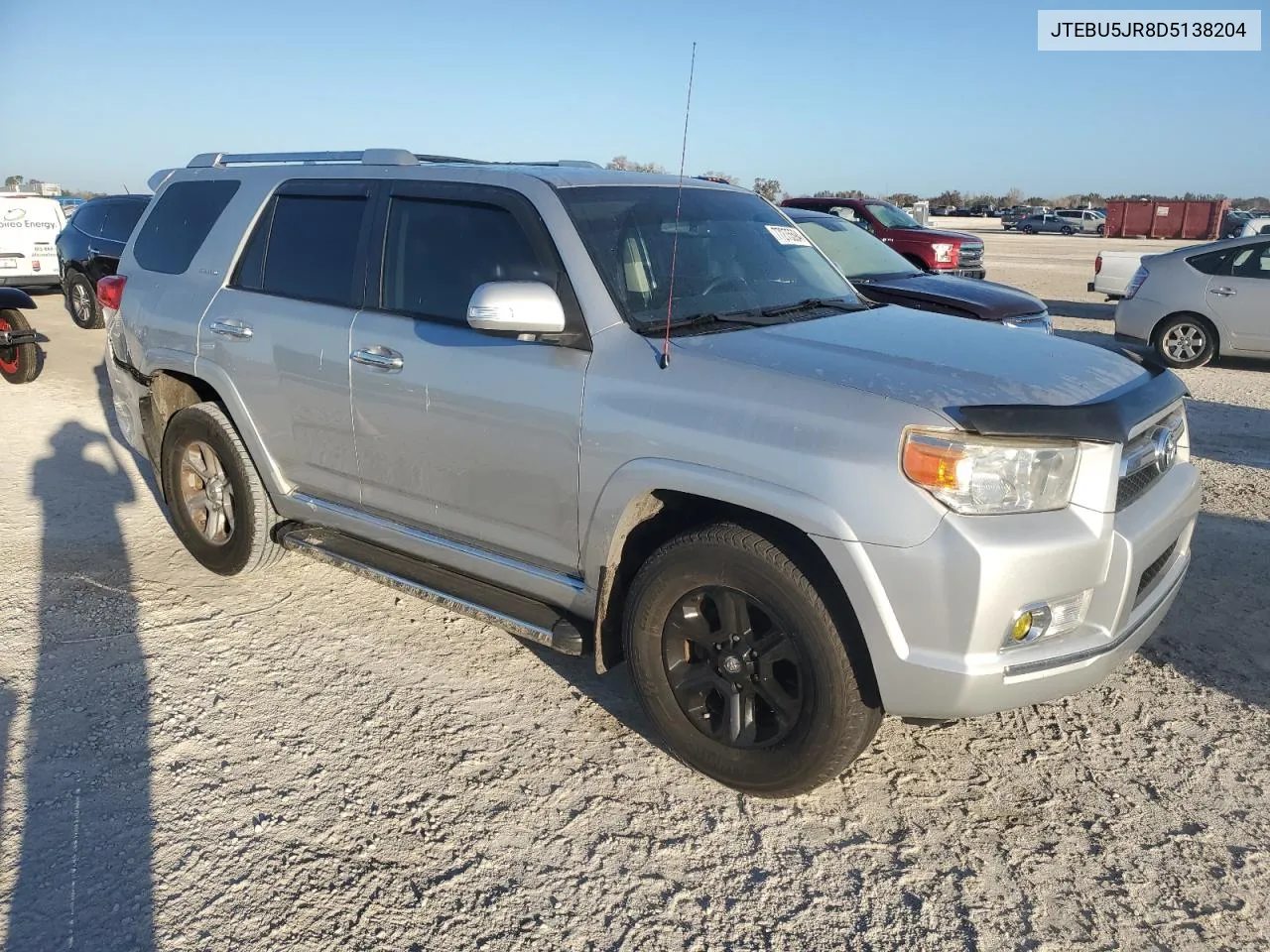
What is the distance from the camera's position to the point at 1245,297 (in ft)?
35.5

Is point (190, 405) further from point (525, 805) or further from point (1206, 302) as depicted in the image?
point (1206, 302)

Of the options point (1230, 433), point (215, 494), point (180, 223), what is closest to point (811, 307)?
point (215, 494)

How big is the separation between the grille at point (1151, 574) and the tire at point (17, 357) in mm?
10605

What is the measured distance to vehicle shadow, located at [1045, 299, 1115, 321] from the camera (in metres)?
16.1

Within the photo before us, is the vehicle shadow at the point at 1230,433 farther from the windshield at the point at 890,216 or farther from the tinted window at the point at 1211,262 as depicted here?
the windshield at the point at 890,216

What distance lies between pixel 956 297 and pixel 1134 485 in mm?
5466

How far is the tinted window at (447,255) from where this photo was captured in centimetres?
375

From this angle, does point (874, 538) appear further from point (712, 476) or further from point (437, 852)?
point (437, 852)

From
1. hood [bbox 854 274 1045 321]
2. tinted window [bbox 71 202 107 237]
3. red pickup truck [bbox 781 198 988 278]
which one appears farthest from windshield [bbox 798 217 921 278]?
tinted window [bbox 71 202 107 237]

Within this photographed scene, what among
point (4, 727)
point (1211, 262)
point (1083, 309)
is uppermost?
point (1211, 262)

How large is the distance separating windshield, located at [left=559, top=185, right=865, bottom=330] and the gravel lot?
1.59 metres

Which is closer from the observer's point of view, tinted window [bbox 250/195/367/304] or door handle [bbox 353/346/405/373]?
door handle [bbox 353/346/405/373]

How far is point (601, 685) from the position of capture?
4.05m

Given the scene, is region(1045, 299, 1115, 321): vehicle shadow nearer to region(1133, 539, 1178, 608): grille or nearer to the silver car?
the silver car
